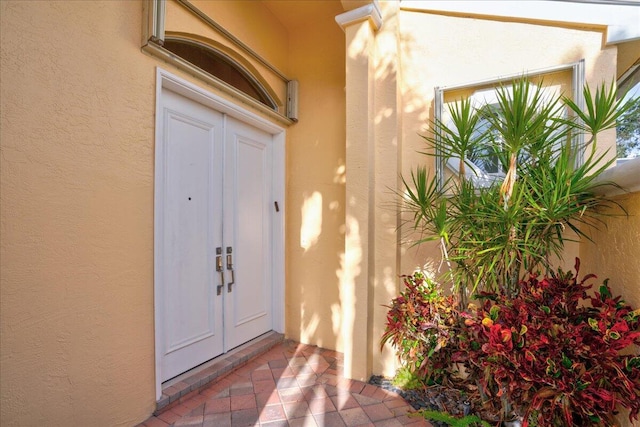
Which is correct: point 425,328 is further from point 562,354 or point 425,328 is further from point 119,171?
point 119,171

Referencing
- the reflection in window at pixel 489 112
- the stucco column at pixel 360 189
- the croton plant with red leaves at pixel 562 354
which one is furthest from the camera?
the stucco column at pixel 360 189

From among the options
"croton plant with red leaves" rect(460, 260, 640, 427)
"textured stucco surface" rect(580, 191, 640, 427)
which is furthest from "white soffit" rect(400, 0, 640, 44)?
"croton plant with red leaves" rect(460, 260, 640, 427)

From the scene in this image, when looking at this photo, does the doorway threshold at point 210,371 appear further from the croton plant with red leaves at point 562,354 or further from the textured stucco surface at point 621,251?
the textured stucco surface at point 621,251

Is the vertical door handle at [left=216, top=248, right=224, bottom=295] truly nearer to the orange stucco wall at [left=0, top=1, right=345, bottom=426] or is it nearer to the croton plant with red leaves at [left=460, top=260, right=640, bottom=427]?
the orange stucco wall at [left=0, top=1, right=345, bottom=426]

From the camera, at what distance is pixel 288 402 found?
249cm

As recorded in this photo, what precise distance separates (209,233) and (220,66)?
1691 millimetres

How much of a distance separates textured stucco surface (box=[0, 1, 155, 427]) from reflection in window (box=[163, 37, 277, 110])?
0.45 m

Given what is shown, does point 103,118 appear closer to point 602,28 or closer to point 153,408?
point 153,408

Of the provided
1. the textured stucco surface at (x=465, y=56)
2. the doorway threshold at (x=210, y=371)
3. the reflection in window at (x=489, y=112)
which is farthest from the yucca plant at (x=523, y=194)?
the doorway threshold at (x=210, y=371)

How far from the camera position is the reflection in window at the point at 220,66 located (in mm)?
2609

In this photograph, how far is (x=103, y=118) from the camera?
199 centimetres

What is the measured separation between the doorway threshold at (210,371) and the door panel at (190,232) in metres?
0.07

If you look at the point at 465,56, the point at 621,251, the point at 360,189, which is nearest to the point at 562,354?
the point at 621,251

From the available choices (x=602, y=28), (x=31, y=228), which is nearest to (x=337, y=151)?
(x=602, y=28)
